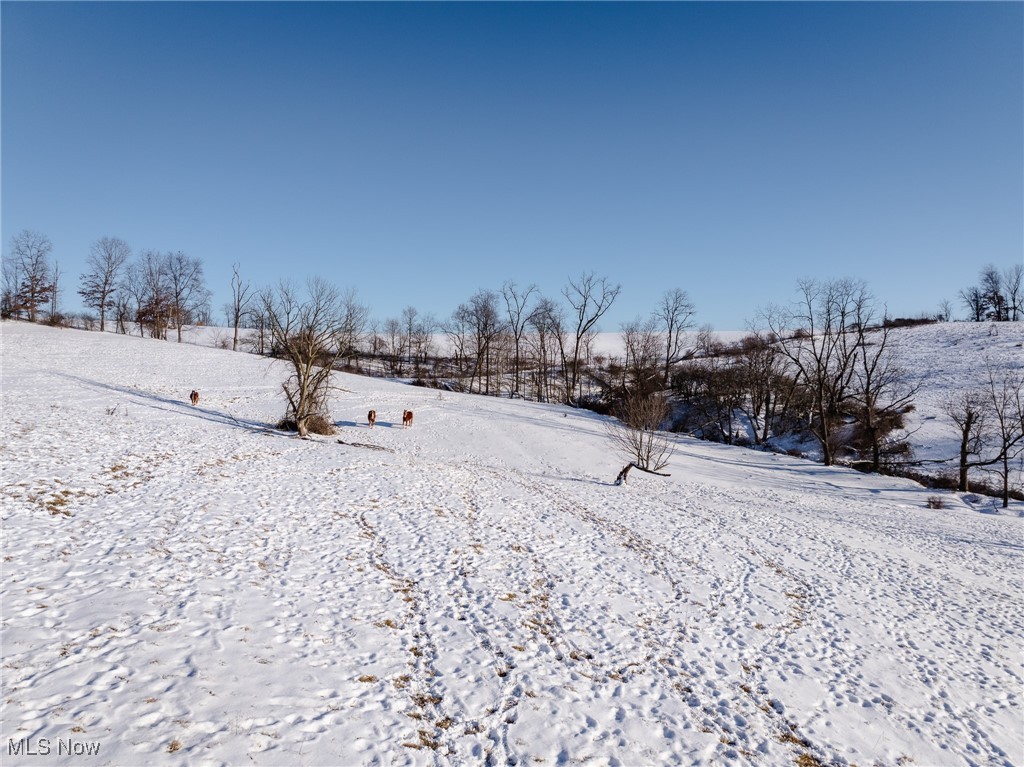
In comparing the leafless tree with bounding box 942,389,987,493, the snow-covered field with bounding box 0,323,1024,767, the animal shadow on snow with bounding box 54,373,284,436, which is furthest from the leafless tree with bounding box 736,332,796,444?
the animal shadow on snow with bounding box 54,373,284,436

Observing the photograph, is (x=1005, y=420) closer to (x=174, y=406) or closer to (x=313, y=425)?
(x=313, y=425)

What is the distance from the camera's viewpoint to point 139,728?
4.57 metres

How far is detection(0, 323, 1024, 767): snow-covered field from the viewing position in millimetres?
5168

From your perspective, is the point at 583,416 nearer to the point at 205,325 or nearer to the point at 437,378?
the point at 437,378

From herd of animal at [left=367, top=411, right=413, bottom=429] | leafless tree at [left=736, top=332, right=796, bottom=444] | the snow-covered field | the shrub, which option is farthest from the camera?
leafless tree at [left=736, top=332, right=796, bottom=444]

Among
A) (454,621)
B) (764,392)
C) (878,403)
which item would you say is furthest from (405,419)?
(878,403)

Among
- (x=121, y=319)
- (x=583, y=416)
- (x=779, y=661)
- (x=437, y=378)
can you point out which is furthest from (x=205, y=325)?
(x=779, y=661)

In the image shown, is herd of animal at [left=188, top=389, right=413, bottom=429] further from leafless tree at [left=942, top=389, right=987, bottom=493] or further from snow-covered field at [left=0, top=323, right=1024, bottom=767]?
leafless tree at [left=942, top=389, right=987, bottom=493]
